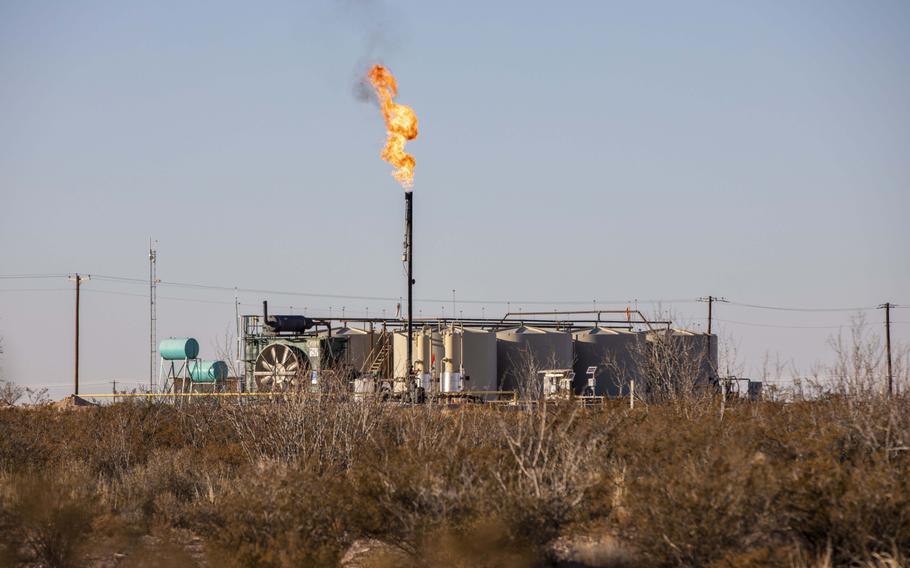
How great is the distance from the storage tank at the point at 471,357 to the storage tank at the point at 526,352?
1017 mm

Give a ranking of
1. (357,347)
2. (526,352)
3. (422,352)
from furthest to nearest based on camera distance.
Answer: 1. (526,352)
2. (357,347)
3. (422,352)

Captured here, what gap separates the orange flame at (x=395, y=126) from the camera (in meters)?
35.2

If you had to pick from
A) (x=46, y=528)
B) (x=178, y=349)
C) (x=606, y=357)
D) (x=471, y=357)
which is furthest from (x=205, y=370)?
(x=46, y=528)

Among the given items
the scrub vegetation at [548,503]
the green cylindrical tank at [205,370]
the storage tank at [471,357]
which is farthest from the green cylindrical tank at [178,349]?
the scrub vegetation at [548,503]

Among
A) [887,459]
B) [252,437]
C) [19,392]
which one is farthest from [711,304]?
[887,459]

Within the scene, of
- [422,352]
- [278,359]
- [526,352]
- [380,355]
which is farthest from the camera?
[526,352]

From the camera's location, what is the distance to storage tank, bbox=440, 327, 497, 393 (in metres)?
49.1

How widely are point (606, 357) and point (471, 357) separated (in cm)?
806

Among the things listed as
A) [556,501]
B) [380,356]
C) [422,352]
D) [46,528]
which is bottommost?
[46,528]

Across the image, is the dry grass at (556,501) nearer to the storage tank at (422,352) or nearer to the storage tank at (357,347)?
the storage tank at (357,347)

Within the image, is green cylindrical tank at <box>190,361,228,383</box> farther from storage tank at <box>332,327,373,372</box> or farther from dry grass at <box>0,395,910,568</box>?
dry grass at <box>0,395,910,568</box>

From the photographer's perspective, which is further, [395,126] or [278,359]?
[278,359]

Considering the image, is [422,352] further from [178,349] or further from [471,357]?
[178,349]

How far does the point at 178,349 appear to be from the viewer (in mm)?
53500
